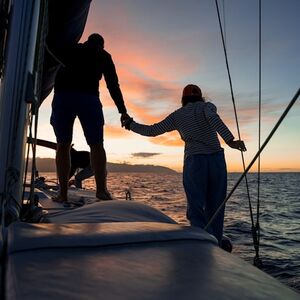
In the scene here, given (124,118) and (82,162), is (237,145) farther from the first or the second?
(82,162)

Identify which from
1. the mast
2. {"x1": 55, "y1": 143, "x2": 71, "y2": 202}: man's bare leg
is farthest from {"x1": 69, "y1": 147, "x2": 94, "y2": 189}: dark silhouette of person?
the mast

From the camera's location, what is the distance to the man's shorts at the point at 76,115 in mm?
3775

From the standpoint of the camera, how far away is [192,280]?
1079 mm

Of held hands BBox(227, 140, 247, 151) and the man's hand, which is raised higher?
the man's hand

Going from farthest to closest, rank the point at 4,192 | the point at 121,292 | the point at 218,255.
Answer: the point at 4,192, the point at 218,255, the point at 121,292

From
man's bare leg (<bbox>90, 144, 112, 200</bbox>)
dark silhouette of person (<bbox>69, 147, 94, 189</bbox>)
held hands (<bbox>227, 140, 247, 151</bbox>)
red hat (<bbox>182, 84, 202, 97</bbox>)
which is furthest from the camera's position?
dark silhouette of person (<bbox>69, 147, 94, 189</bbox>)

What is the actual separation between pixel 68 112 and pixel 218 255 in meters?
2.75

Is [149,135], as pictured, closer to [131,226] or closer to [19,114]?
[19,114]

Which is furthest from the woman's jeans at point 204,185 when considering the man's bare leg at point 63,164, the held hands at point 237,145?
the man's bare leg at point 63,164

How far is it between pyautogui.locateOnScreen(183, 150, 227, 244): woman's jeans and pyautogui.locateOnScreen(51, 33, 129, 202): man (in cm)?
90

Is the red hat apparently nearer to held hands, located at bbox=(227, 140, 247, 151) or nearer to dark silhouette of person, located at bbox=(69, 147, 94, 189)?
held hands, located at bbox=(227, 140, 247, 151)

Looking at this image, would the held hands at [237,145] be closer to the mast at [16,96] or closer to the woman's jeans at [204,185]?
the woman's jeans at [204,185]

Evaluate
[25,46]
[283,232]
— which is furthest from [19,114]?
[283,232]

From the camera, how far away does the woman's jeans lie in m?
4.02
